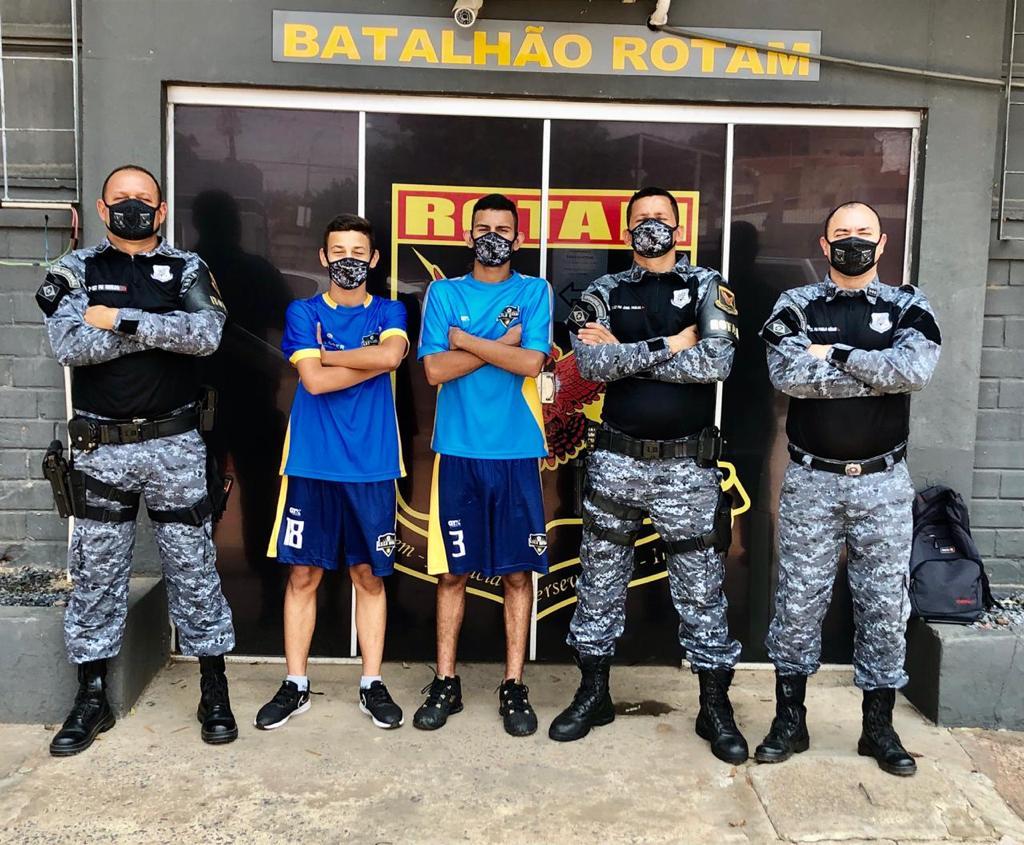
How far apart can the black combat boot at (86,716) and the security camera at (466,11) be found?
3.24 m

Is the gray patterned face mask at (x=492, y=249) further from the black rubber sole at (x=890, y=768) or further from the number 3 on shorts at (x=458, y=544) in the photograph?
the black rubber sole at (x=890, y=768)

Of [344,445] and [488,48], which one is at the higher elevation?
[488,48]

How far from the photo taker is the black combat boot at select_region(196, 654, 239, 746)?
3.74 meters

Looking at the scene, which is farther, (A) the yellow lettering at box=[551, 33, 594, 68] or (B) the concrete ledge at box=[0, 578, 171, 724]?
(A) the yellow lettering at box=[551, 33, 594, 68]

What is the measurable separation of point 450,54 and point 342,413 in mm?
1789

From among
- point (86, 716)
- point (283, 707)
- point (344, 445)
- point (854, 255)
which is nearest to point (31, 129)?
point (344, 445)

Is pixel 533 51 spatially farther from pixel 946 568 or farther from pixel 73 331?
pixel 946 568

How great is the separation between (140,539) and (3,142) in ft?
6.60

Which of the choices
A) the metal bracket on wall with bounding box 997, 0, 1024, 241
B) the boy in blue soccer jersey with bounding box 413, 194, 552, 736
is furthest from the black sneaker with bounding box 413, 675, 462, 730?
the metal bracket on wall with bounding box 997, 0, 1024, 241

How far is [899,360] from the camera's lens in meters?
3.38

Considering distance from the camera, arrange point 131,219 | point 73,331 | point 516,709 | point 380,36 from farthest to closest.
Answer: point 380,36, point 516,709, point 131,219, point 73,331

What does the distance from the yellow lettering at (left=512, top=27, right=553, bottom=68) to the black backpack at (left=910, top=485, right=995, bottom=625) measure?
277cm

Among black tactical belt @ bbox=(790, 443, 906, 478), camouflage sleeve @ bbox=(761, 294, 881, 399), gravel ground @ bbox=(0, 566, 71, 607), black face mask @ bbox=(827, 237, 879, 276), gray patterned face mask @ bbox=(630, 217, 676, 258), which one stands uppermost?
gray patterned face mask @ bbox=(630, 217, 676, 258)

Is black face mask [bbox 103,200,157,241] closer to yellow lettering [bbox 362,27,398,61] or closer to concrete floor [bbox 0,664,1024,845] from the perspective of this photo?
yellow lettering [bbox 362,27,398,61]
